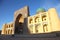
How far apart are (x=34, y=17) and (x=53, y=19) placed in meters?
4.30

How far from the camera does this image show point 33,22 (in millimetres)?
A: 18344

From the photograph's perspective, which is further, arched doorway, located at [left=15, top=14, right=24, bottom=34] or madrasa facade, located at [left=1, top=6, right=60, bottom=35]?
arched doorway, located at [left=15, top=14, right=24, bottom=34]

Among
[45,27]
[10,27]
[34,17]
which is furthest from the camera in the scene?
[10,27]

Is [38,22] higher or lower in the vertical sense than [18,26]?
higher

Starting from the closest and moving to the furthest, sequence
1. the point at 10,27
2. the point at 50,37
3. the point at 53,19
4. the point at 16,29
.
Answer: the point at 50,37 < the point at 53,19 < the point at 16,29 < the point at 10,27

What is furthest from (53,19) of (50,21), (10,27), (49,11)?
(10,27)

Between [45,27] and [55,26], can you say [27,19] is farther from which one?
[55,26]

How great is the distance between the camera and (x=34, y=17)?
1822 cm

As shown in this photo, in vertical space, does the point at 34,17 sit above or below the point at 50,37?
above

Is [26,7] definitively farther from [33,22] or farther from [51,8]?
[51,8]

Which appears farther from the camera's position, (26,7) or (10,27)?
(10,27)

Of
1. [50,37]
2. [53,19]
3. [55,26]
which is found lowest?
[50,37]

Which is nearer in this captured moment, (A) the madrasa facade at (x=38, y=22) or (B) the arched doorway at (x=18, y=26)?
(A) the madrasa facade at (x=38, y=22)

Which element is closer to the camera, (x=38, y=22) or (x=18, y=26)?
(x=38, y=22)
